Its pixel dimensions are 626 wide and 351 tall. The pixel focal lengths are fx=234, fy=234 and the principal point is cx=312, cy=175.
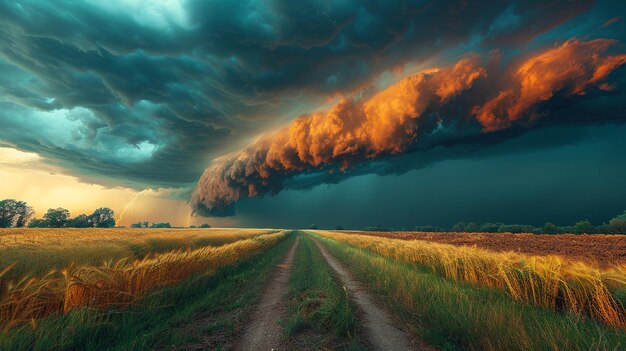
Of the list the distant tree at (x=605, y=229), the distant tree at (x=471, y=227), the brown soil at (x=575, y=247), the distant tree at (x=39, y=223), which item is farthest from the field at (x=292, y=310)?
the distant tree at (x=471, y=227)

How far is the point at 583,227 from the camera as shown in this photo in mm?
62469

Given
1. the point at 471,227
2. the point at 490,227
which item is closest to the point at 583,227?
the point at 490,227

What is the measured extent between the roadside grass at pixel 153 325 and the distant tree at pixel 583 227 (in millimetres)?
Answer: 88730

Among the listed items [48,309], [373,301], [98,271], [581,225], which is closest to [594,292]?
[373,301]

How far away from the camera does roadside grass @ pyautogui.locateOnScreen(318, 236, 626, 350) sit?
171 inches

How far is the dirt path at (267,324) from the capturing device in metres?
5.22

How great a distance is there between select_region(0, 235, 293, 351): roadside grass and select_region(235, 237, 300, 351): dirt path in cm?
35

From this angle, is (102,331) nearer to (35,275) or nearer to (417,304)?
(35,275)

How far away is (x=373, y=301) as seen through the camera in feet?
28.3

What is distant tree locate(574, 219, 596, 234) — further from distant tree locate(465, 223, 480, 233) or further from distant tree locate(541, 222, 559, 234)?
distant tree locate(465, 223, 480, 233)

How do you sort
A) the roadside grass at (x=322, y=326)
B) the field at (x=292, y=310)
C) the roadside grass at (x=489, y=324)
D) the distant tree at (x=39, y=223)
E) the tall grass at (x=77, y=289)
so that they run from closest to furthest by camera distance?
the roadside grass at (x=489, y=324), the field at (x=292, y=310), the tall grass at (x=77, y=289), the roadside grass at (x=322, y=326), the distant tree at (x=39, y=223)

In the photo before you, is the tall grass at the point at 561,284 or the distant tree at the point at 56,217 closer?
the tall grass at the point at 561,284

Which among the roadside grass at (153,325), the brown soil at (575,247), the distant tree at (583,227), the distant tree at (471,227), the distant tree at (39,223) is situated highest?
the distant tree at (39,223)

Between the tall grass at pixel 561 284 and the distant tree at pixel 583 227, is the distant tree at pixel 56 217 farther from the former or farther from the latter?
the distant tree at pixel 583 227
